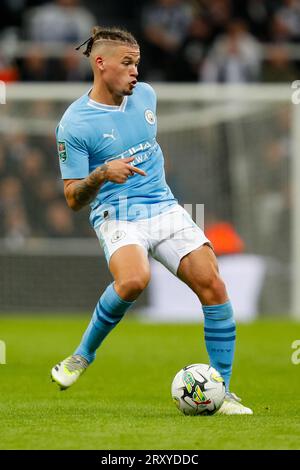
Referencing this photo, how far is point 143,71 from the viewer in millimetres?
19188

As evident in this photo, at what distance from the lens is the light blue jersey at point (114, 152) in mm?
7316

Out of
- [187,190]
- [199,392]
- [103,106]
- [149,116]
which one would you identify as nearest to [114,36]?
Answer: [103,106]

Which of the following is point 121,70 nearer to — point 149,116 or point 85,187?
point 149,116

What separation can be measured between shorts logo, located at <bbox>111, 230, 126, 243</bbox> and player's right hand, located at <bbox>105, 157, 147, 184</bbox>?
496 mm

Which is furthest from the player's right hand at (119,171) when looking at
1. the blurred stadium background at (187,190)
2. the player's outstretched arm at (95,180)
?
the blurred stadium background at (187,190)

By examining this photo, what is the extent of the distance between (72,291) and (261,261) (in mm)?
2826

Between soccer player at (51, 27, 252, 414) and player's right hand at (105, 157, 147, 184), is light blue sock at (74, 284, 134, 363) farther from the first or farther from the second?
player's right hand at (105, 157, 147, 184)

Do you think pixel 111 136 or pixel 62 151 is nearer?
pixel 62 151

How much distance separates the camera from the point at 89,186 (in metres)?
7.02

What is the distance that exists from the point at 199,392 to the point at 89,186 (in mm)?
1433

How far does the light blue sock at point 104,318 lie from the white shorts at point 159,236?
280mm

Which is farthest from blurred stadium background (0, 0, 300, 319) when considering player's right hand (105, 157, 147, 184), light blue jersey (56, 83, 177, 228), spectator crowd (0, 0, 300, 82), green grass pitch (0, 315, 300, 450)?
player's right hand (105, 157, 147, 184)

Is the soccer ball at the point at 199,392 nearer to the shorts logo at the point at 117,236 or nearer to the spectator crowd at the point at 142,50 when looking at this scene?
the shorts logo at the point at 117,236

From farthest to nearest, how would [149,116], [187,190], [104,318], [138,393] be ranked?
[187,190] → [138,393] → [149,116] → [104,318]
